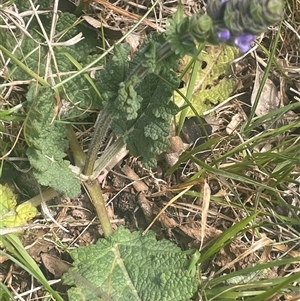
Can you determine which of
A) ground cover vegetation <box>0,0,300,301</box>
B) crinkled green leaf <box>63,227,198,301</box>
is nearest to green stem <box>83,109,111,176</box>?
ground cover vegetation <box>0,0,300,301</box>

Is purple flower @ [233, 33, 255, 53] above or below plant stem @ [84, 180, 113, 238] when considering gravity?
above

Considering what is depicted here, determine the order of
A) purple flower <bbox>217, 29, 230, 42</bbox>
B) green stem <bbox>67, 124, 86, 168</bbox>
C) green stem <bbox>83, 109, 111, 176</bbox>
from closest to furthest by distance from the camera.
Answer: purple flower <bbox>217, 29, 230, 42</bbox> < green stem <bbox>83, 109, 111, 176</bbox> < green stem <bbox>67, 124, 86, 168</bbox>

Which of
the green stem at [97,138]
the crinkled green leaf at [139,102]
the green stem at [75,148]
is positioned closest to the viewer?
the crinkled green leaf at [139,102]

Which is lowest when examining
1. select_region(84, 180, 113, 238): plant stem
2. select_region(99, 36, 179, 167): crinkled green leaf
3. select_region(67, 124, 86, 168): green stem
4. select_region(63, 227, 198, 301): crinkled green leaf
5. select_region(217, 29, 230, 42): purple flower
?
select_region(63, 227, 198, 301): crinkled green leaf

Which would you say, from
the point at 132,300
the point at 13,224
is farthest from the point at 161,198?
the point at 13,224

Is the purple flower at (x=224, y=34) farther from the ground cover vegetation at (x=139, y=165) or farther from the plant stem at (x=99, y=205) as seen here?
the plant stem at (x=99, y=205)

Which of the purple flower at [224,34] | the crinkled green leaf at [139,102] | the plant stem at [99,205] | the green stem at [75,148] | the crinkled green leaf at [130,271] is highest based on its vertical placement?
the purple flower at [224,34]

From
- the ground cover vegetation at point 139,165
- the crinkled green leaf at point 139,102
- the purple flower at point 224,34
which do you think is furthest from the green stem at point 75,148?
the purple flower at point 224,34

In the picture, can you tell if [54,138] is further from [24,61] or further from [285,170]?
[285,170]

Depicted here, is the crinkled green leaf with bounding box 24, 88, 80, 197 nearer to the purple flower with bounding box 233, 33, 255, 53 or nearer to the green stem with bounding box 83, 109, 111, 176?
the green stem with bounding box 83, 109, 111, 176
